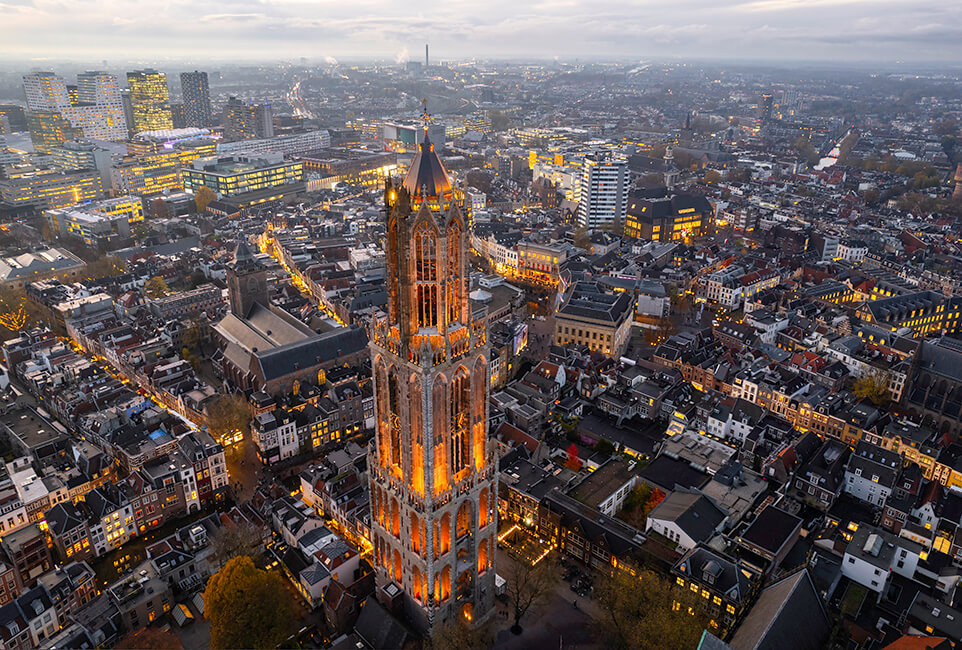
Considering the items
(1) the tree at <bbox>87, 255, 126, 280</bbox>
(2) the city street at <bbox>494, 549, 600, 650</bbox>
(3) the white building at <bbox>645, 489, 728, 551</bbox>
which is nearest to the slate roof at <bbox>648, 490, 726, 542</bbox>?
(3) the white building at <bbox>645, 489, 728, 551</bbox>

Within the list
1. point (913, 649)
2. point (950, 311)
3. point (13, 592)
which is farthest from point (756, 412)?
point (13, 592)

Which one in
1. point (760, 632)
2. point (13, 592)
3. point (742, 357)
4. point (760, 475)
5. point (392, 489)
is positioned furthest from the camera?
point (742, 357)

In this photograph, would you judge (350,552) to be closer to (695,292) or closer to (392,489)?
(392,489)

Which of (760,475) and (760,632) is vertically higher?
(760,632)

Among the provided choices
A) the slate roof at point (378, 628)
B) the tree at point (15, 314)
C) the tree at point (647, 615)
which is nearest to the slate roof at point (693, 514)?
the tree at point (647, 615)

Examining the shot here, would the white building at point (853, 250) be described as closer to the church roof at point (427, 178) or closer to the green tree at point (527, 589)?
the green tree at point (527, 589)

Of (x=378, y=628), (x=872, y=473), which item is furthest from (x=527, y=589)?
(x=872, y=473)

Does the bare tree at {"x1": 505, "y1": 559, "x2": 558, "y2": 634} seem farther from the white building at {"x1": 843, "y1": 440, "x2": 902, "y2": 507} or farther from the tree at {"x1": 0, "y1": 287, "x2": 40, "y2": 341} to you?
the tree at {"x1": 0, "y1": 287, "x2": 40, "y2": 341}

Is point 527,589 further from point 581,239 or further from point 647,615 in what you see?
point 581,239

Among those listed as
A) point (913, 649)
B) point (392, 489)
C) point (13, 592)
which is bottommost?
point (13, 592)
